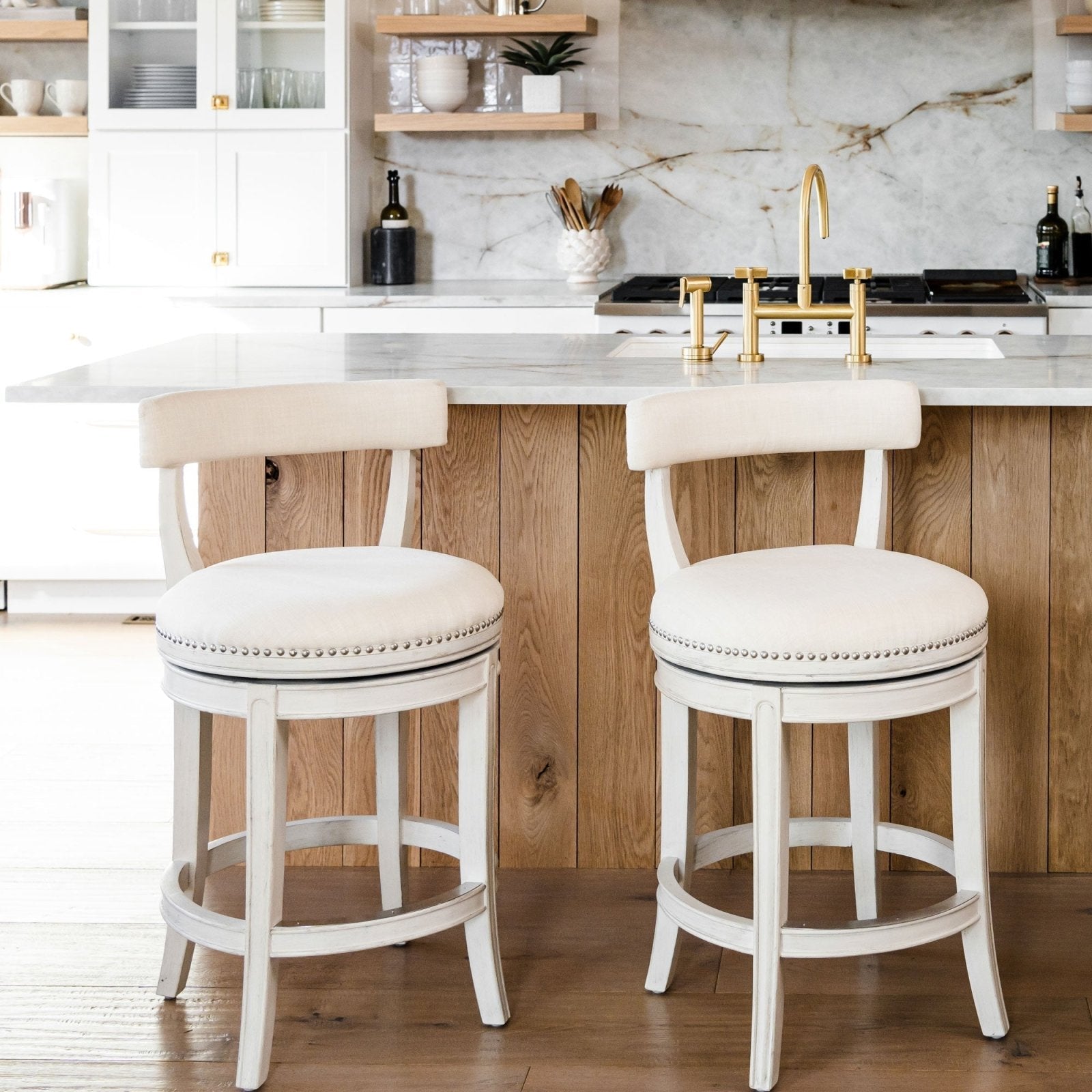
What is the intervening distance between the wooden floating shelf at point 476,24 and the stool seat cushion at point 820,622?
9.49ft

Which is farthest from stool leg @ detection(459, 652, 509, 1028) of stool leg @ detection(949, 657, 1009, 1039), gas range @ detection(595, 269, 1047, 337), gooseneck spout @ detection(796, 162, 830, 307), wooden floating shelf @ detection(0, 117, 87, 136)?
wooden floating shelf @ detection(0, 117, 87, 136)

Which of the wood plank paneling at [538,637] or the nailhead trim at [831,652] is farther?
the wood plank paneling at [538,637]

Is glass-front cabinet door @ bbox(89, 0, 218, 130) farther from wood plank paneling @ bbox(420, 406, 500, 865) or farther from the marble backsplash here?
wood plank paneling @ bbox(420, 406, 500, 865)

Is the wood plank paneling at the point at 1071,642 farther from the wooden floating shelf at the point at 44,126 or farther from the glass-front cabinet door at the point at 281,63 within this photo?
the wooden floating shelf at the point at 44,126

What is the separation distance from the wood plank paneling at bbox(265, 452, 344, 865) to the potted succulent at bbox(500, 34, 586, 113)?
2.37 meters

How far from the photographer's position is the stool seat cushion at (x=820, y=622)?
171 cm

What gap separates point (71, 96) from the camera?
4.46 metres

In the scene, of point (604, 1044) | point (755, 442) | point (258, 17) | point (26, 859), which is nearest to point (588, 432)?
point (755, 442)

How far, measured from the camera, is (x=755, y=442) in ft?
6.64

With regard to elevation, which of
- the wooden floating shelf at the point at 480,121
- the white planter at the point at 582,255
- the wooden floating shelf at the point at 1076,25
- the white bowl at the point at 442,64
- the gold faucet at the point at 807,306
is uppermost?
the wooden floating shelf at the point at 1076,25

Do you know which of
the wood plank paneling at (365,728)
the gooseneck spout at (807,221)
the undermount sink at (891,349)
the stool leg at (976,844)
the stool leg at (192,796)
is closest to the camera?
the stool leg at (976,844)

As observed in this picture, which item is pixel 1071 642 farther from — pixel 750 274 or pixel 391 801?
pixel 391 801

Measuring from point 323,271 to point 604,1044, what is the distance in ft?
9.53

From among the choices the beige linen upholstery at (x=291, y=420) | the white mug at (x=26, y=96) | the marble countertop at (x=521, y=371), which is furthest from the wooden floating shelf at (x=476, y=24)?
the beige linen upholstery at (x=291, y=420)
